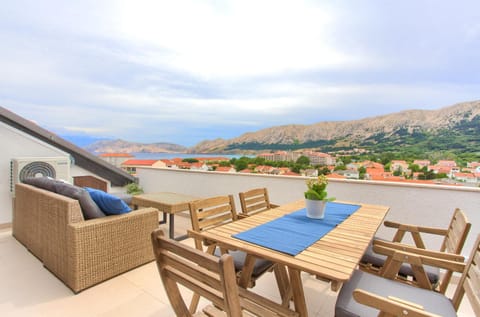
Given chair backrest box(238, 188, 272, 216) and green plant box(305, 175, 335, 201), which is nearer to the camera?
green plant box(305, 175, 335, 201)

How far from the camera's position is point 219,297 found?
959 millimetres

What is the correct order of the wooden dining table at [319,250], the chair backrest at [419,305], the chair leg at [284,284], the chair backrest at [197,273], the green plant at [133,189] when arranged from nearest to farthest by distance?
the chair backrest at [197,273] < the chair backrest at [419,305] < the wooden dining table at [319,250] < the chair leg at [284,284] < the green plant at [133,189]

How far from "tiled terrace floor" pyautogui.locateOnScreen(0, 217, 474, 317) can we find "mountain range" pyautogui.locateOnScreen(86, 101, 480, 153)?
1.98 m

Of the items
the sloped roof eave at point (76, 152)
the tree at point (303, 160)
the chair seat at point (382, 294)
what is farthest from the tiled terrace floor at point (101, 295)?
the sloped roof eave at point (76, 152)

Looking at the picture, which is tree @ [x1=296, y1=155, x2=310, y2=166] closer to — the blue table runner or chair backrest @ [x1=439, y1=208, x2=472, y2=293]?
the blue table runner

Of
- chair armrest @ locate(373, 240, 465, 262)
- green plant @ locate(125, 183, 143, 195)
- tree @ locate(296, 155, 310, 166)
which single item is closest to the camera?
chair armrest @ locate(373, 240, 465, 262)

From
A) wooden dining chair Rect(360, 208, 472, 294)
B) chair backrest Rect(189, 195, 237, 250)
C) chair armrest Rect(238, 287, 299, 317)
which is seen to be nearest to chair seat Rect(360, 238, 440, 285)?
wooden dining chair Rect(360, 208, 472, 294)

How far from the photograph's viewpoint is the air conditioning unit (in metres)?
3.79

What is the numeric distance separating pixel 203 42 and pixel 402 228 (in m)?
3.74

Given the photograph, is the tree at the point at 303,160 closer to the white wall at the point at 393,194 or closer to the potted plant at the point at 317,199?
the white wall at the point at 393,194

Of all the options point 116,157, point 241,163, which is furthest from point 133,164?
point 241,163

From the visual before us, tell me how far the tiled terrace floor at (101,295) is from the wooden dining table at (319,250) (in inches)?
26.3

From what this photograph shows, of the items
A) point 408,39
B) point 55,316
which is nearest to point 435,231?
point 408,39

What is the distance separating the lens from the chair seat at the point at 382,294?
124 centimetres
